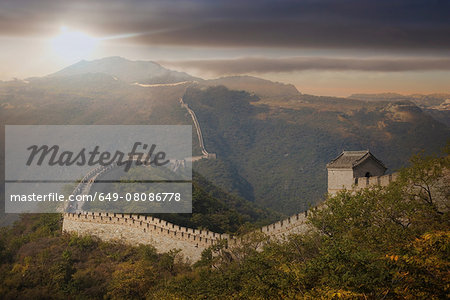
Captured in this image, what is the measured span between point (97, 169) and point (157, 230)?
19.1m

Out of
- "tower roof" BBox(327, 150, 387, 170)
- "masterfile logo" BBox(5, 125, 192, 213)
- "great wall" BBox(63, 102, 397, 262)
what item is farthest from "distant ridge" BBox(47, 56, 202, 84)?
"tower roof" BBox(327, 150, 387, 170)

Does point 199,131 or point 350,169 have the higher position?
point 199,131

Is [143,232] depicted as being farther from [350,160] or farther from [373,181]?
[373,181]

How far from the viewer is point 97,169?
50.4m

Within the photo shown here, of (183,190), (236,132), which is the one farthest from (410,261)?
(236,132)

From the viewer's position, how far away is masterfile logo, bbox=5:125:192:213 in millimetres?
42844

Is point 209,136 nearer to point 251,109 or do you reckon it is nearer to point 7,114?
point 251,109

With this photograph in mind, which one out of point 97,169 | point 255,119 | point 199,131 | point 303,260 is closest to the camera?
point 303,260

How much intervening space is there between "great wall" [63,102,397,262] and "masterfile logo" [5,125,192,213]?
323 centimetres

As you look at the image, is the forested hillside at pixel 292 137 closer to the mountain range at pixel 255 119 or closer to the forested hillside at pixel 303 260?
the mountain range at pixel 255 119

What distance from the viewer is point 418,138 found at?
6775cm

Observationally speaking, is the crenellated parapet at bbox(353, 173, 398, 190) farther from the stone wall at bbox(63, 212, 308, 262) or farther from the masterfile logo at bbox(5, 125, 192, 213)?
the masterfile logo at bbox(5, 125, 192, 213)

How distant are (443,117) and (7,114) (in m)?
74.1

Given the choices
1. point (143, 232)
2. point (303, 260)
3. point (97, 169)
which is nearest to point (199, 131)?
point (97, 169)
